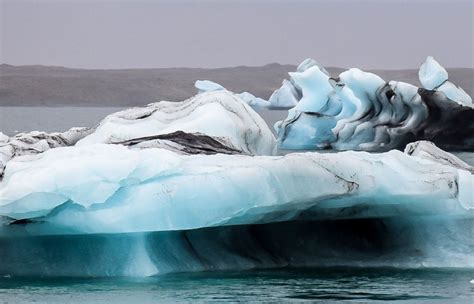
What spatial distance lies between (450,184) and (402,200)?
386 millimetres

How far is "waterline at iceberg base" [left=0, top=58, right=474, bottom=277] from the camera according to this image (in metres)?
8.12

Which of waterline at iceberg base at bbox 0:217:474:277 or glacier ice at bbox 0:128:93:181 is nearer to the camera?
waterline at iceberg base at bbox 0:217:474:277

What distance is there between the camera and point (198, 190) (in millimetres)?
8211

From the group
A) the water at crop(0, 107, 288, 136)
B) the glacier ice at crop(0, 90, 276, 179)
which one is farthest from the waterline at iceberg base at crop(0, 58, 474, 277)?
the water at crop(0, 107, 288, 136)

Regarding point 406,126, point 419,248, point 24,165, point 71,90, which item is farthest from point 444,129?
point 71,90

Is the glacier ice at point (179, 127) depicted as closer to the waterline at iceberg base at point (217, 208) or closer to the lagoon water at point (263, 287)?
the waterline at iceberg base at point (217, 208)

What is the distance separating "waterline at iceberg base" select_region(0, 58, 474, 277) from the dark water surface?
0.69 ft

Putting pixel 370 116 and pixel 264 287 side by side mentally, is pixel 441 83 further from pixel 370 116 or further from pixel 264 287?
pixel 264 287

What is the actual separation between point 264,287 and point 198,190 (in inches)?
31.9

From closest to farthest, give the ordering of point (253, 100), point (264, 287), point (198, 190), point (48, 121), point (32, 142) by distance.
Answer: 1. point (264, 287)
2. point (198, 190)
3. point (32, 142)
4. point (253, 100)
5. point (48, 121)

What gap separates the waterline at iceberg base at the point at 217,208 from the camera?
812 centimetres

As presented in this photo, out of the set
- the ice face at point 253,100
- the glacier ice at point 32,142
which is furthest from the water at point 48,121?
the glacier ice at point 32,142

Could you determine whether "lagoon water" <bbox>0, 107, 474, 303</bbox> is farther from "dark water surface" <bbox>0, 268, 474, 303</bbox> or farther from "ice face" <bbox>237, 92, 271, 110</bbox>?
"ice face" <bbox>237, 92, 271, 110</bbox>

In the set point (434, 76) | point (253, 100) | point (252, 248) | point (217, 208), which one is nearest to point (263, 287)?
point (217, 208)
